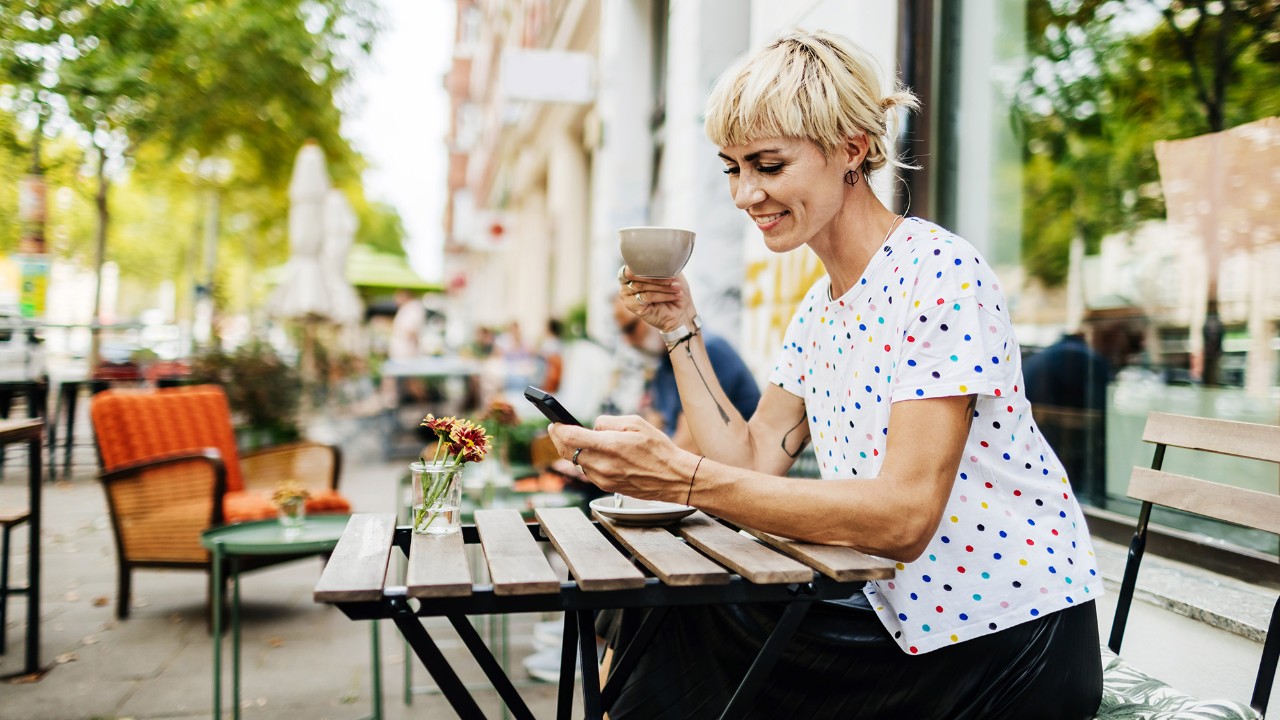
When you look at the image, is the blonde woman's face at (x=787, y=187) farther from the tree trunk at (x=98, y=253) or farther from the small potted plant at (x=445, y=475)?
the tree trunk at (x=98, y=253)

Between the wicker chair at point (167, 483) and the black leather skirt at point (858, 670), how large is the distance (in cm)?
275

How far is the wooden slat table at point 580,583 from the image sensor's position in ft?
4.35

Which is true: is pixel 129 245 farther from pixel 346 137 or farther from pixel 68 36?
pixel 68 36

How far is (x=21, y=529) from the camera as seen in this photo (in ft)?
20.1

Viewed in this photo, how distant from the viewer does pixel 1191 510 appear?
200 centimetres

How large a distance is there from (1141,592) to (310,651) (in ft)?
10.9

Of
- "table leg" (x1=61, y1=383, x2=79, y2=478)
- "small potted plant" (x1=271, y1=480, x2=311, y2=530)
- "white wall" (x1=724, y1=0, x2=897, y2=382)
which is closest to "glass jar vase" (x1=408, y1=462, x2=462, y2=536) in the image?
"small potted plant" (x1=271, y1=480, x2=311, y2=530)

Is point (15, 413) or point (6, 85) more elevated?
point (6, 85)

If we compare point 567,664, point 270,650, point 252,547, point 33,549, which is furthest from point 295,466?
point 567,664

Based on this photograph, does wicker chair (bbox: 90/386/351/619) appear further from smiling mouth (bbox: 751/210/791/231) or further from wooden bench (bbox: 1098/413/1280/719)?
wooden bench (bbox: 1098/413/1280/719)

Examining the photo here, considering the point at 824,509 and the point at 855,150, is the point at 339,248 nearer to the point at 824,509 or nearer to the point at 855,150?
the point at 855,150

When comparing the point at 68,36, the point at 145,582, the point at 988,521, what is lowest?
the point at 145,582

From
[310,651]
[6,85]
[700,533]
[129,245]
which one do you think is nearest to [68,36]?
[6,85]

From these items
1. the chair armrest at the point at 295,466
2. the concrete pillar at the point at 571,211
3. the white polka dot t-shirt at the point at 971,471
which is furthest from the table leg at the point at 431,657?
the concrete pillar at the point at 571,211
